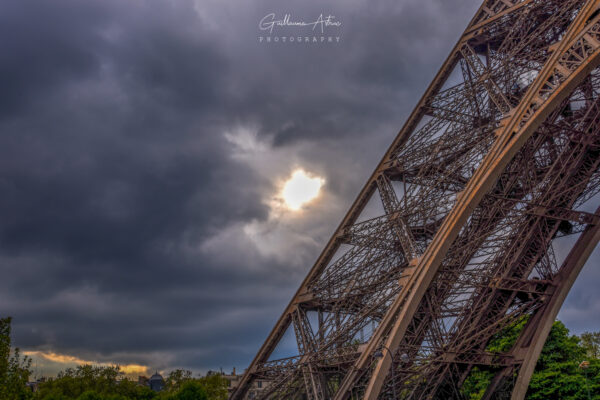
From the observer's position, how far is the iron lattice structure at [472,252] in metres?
18.5

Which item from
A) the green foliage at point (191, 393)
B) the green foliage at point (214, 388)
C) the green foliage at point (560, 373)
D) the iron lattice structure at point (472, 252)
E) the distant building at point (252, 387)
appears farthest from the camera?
the green foliage at point (214, 388)

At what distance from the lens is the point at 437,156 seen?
20844 mm

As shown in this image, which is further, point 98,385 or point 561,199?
point 98,385

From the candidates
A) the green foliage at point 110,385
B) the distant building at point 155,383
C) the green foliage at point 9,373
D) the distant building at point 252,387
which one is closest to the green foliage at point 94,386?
the green foliage at point 110,385

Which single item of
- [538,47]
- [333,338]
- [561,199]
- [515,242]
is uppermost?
[538,47]

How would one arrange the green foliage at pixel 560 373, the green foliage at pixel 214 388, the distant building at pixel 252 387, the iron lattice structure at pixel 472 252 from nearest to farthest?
the iron lattice structure at pixel 472 252 → the green foliage at pixel 560 373 → the distant building at pixel 252 387 → the green foliage at pixel 214 388

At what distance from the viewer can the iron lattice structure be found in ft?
60.6

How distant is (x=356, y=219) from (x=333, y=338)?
600 cm

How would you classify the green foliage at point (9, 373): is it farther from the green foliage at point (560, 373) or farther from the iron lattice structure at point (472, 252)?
the green foliage at point (560, 373)

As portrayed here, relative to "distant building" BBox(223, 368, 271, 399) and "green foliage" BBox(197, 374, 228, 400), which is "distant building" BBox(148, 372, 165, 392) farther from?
"green foliage" BBox(197, 374, 228, 400)

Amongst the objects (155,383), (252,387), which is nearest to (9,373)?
(252,387)

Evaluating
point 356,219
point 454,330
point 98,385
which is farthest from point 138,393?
point 454,330

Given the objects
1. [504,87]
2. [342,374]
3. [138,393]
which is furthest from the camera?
[138,393]

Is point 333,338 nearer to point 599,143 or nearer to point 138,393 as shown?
point 599,143
